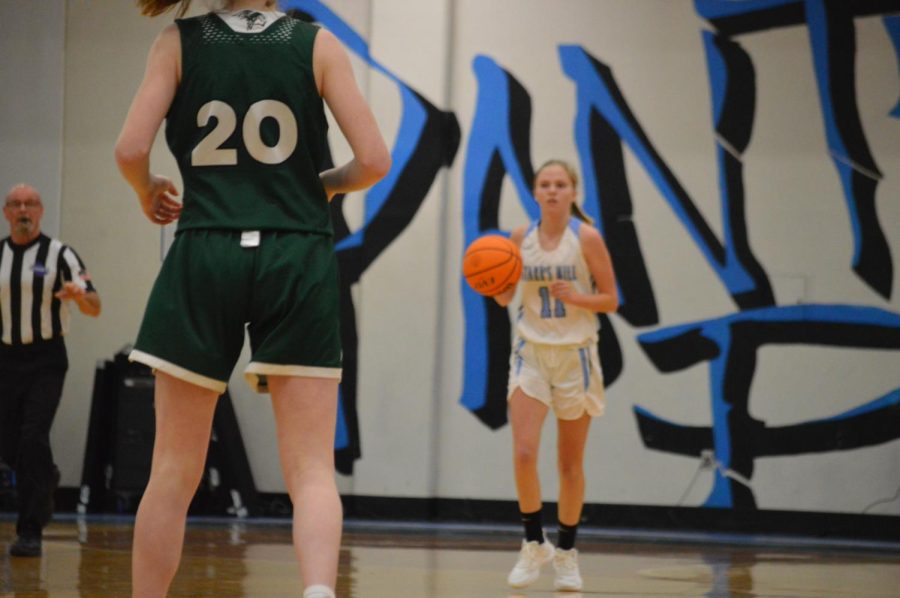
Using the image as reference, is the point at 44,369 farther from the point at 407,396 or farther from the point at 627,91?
the point at 627,91

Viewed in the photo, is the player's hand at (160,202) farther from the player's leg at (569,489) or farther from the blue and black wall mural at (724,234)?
the blue and black wall mural at (724,234)

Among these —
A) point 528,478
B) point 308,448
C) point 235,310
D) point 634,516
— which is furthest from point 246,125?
point 634,516

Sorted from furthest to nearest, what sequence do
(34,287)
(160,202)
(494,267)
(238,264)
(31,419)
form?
(34,287), (31,419), (494,267), (160,202), (238,264)

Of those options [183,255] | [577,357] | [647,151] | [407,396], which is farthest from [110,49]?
[183,255]

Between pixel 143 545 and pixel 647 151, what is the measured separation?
7.32 meters

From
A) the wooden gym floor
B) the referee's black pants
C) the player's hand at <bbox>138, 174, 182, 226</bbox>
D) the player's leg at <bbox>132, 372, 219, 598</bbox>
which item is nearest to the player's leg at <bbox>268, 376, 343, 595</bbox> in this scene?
the player's leg at <bbox>132, 372, 219, 598</bbox>

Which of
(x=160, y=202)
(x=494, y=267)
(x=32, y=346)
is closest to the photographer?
(x=160, y=202)

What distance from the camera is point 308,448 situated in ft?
9.84

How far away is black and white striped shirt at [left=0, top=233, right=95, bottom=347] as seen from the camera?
23.3 feet

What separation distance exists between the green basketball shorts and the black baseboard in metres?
6.94

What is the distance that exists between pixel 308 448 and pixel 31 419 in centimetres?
440

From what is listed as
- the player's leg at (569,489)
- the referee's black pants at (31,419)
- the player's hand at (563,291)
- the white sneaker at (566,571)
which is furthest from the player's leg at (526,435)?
the referee's black pants at (31,419)

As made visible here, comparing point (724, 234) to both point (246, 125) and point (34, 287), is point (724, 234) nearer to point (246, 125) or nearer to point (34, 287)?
point (34, 287)

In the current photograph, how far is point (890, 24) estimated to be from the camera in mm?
9539
